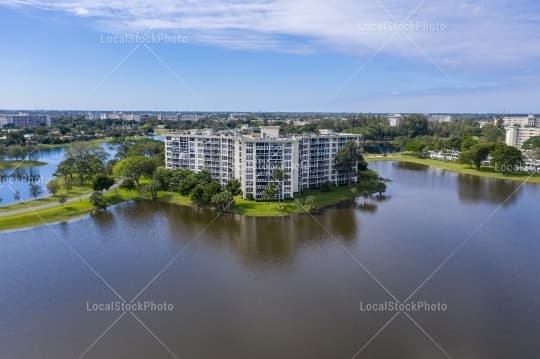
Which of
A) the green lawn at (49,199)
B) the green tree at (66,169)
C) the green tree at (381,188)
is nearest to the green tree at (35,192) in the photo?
the green lawn at (49,199)

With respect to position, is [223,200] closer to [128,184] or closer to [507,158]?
[128,184]

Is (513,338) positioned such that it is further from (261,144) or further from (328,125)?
(328,125)

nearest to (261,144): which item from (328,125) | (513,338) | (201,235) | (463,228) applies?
(201,235)

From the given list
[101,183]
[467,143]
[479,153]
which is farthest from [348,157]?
[467,143]

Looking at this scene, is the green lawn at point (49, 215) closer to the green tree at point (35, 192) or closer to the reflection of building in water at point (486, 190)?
the green tree at point (35, 192)

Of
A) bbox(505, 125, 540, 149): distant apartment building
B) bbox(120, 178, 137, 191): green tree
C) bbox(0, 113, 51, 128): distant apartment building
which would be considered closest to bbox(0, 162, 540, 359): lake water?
bbox(120, 178, 137, 191): green tree

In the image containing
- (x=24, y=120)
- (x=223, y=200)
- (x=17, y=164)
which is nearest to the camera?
(x=223, y=200)
